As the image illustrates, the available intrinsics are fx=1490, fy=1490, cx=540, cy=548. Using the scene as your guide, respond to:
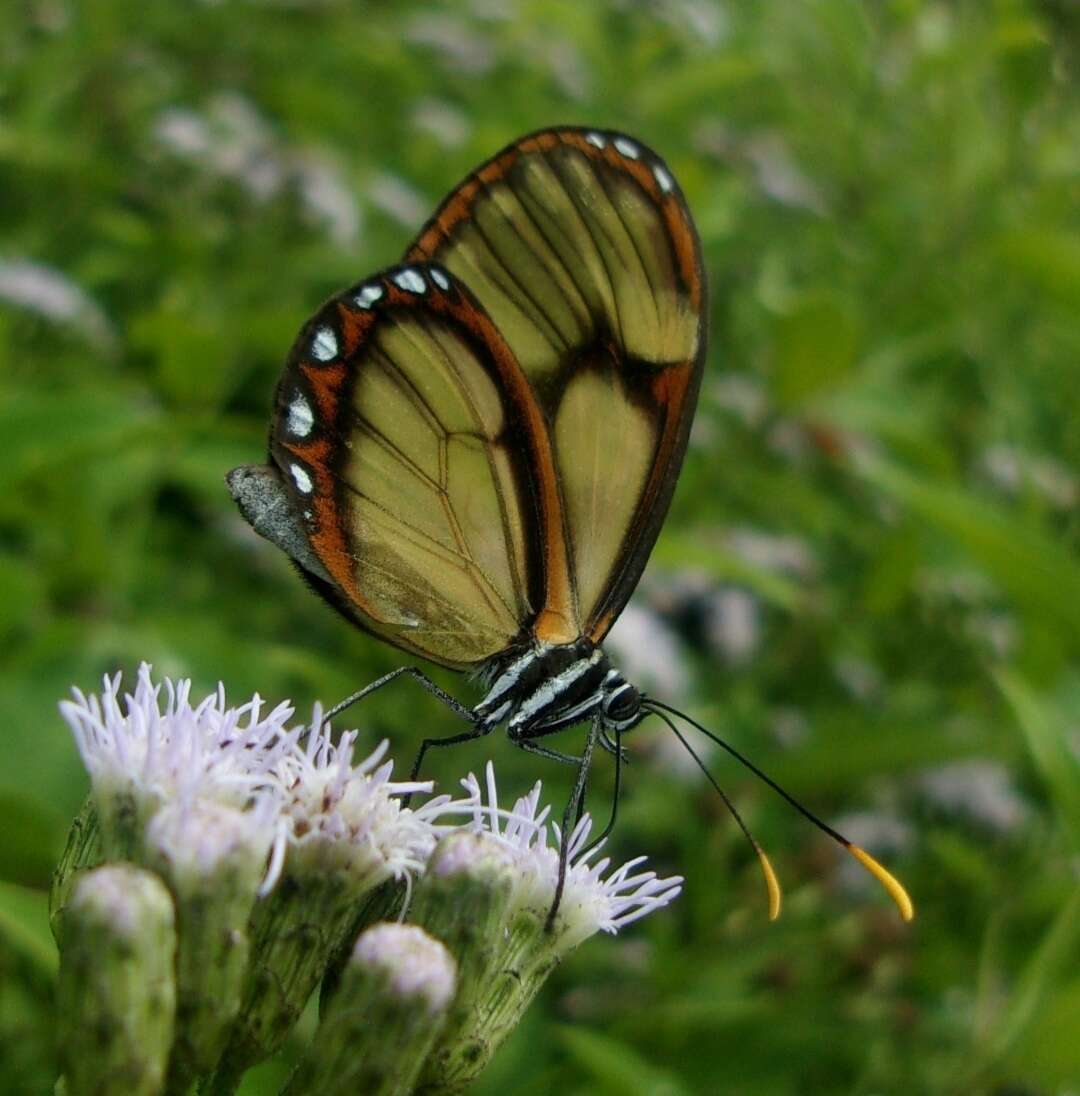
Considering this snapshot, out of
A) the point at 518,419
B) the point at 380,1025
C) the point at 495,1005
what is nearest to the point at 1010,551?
the point at 518,419

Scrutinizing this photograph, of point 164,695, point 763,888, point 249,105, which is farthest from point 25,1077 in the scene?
point 249,105

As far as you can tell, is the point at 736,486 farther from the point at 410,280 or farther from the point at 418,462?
the point at 410,280

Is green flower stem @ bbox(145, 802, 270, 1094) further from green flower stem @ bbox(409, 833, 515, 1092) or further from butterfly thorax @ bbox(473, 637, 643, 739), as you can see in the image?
butterfly thorax @ bbox(473, 637, 643, 739)

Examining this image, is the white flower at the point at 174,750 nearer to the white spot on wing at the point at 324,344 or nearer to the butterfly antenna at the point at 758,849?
the butterfly antenna at the point at 758,849

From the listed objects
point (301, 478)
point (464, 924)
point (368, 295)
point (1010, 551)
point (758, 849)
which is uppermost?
point (1010, 551)

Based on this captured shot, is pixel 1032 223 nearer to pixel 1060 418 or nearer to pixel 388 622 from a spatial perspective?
pixel 1060 418

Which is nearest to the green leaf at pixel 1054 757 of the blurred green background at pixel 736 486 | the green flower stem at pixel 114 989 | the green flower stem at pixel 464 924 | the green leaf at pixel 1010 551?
the blurred green background at pixel 736 486
